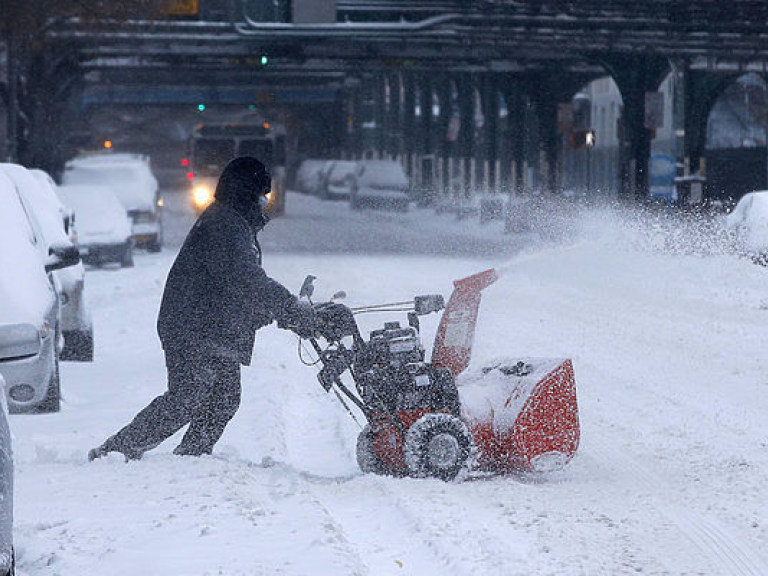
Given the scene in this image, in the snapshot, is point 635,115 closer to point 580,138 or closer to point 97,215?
point 580,138

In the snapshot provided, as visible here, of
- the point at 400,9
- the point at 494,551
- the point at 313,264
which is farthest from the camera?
the point at 400,9

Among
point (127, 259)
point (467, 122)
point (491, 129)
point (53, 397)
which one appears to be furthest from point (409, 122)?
point (53, 397)

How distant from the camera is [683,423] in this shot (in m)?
10.2

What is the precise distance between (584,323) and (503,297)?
2.68 m

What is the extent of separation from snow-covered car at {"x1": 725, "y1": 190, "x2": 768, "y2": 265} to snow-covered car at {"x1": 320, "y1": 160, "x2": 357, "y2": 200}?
138 ft

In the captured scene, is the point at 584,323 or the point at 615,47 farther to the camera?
the point at 615,47

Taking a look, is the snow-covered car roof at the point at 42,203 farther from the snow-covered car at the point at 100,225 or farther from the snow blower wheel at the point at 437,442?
the snow-covered car at the point at 100,225

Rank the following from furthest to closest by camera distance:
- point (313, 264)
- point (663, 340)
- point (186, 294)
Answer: point (313, 264)
point (663, 340)
point (186, 294)

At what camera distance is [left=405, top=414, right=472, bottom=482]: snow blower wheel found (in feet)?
26.7

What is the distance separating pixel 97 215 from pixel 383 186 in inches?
1042

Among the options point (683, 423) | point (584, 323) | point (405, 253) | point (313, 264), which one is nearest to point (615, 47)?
point (405, 253)

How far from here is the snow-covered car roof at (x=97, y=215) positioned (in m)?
27.0

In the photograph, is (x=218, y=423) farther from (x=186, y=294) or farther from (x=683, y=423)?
(x=683, y=423)

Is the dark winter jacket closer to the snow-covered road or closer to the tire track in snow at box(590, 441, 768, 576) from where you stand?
the snow-covered road
